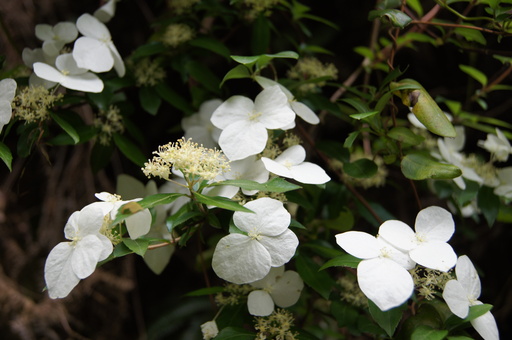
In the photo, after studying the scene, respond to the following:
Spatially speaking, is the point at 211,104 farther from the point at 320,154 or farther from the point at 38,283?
the point at 38,283

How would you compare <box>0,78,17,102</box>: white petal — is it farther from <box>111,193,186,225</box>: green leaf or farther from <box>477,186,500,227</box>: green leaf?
<box>477,186,500,227</box>: green leaf

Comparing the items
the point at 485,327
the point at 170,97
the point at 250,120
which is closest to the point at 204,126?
the point at 170,97

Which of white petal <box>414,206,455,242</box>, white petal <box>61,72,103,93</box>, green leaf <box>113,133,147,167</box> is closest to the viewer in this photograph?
white petal <box>414,206,455,242</box>

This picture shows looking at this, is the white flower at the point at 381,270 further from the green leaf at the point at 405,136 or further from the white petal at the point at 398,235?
the green leaf at the point at 405,136

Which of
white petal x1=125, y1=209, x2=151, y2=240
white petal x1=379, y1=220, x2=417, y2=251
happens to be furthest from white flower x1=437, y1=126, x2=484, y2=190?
white petal x1=125, y1=209, x2=151, y2=240

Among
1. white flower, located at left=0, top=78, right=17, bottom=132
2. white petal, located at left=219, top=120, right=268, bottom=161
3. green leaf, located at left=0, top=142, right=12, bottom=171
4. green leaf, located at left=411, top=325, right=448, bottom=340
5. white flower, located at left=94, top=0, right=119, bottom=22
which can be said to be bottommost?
green leaf, located at left=411, top=325, right=448, bottom=340

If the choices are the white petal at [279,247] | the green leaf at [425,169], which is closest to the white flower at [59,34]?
→ the white petal at [279,247]

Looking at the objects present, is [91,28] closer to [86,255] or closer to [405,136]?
[86,255]

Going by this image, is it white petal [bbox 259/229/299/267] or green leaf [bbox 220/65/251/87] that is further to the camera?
green leaf [bbox 220/65/251/87]
